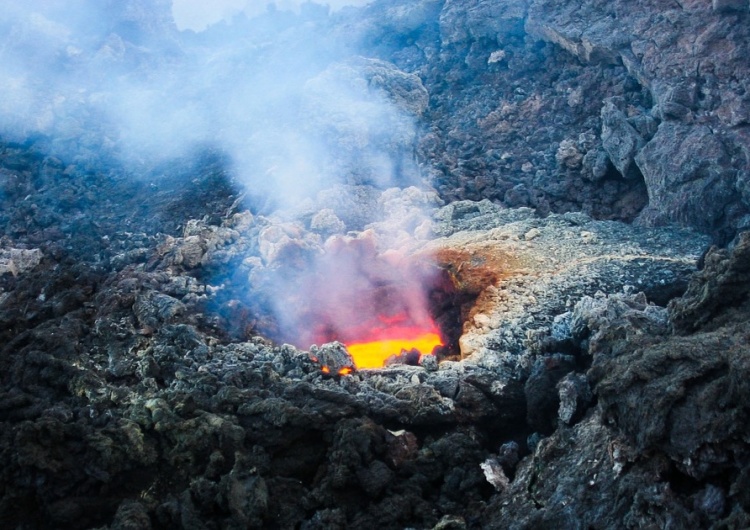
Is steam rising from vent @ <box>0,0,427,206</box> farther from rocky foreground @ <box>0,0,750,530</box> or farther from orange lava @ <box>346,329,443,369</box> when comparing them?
orange lava @ <box>346,329,443,369</box>

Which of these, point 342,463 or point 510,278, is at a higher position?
point 510,278

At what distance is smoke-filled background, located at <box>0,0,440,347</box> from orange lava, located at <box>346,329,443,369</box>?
0.72m

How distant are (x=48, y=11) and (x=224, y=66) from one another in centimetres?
981

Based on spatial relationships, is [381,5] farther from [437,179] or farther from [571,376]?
[571,376]

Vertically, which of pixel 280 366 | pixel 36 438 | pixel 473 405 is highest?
pixel 280 366

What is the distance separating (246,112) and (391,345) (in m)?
14.5

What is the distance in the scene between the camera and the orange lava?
14.2 metres

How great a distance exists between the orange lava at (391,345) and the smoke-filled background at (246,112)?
0.72m

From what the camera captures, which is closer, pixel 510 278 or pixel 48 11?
pixel 510 278

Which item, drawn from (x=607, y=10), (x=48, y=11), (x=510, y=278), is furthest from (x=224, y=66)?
(x=510, y=278)

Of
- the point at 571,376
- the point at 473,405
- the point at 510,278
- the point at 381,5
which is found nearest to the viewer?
the point at 571,376

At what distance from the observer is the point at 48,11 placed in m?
32.5

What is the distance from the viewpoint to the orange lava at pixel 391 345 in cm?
1423

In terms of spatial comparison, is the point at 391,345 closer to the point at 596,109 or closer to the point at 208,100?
the point at 596,109
